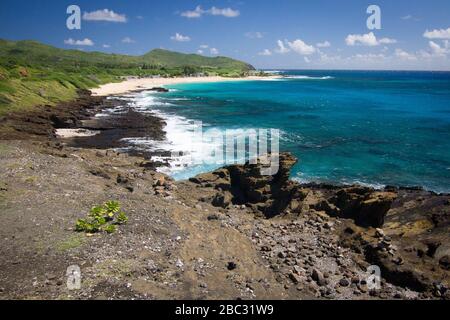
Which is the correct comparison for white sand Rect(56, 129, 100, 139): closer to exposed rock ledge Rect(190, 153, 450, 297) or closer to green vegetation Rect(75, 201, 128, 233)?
exposed rock ledge Rect(190, 153, 450, 297)

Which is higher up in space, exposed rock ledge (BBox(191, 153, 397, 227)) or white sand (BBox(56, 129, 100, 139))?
white sand (BBox(56, 129, 100, 139))

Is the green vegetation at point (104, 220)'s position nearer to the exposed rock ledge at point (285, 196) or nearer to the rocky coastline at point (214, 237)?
the rocky coastline at point (214, 237)

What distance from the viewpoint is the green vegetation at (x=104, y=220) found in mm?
14695

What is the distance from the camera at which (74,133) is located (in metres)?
44.5

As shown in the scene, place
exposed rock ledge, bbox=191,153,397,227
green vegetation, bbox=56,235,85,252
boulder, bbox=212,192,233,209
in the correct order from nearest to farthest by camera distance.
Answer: green vegetation, bbox=56,235,85,252
exposed rock ledge, bbox=191,153,397,227
boulder, bbox=212,192,233,209

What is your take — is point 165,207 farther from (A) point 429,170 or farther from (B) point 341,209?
(A) point 429,170

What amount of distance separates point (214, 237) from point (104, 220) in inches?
189

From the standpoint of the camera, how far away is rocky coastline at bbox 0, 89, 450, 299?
12352mm

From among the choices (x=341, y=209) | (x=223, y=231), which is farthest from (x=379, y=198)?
(x=223, y=231)

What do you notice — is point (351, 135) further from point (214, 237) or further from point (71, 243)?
point (71, 243)

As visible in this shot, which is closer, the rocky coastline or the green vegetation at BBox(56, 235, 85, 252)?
the rocky coastline

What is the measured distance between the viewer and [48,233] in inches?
559

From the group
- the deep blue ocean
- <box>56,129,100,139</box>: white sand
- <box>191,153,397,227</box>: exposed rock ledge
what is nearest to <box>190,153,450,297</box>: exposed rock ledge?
<box>191,153,397,227</box>: exposed rock ledge

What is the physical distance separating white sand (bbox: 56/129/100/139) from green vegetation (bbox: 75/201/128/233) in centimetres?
2879
